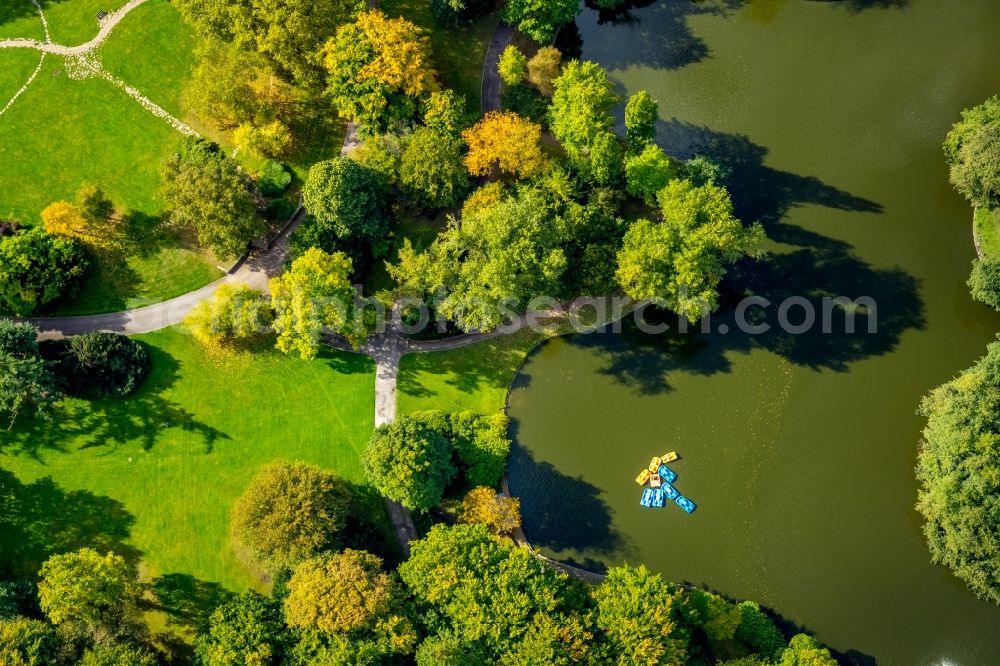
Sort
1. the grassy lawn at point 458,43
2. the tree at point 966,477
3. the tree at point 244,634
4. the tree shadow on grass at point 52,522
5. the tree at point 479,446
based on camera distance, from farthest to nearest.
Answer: the grassy lawn at point 458,43
the tree at point 479,446
the tree shadow on grass at point 52,522
the tree at point 966,477
the tree at point 244,634

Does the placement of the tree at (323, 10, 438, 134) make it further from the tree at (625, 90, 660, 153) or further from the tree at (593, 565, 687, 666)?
the tree at (593, 565, 687, 666)

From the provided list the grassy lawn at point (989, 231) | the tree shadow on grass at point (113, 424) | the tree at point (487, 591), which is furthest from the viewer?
the grassy lawn at point (989, 231)

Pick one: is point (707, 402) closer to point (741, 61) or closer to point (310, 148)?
point (741, 61)

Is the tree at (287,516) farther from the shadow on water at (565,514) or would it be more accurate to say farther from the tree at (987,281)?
the tree at (987,281)

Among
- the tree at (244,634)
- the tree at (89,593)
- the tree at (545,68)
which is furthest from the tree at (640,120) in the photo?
the tree at (89,593)

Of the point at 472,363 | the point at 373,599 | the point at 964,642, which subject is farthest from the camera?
the point at 472,363

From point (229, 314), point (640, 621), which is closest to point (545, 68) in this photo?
point (229, 314)

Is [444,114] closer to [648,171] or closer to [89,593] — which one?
[648,171]

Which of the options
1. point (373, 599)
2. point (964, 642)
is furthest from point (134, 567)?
point (964, 642)
